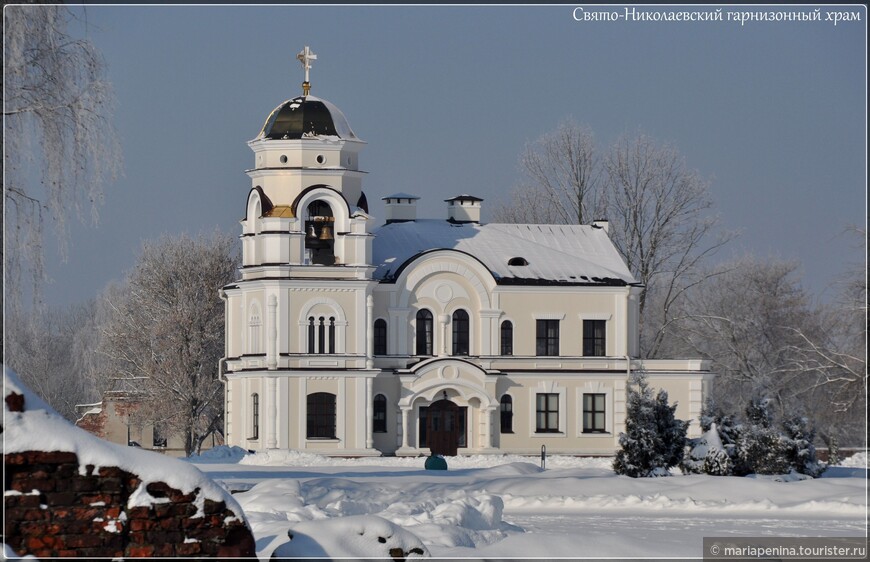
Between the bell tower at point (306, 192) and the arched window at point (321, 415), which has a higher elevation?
the bell tower at point (306, 192)

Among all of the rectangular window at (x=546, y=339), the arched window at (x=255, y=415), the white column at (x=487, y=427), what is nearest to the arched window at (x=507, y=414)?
the white column at (x=487, y=427)

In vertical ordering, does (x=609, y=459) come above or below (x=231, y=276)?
below

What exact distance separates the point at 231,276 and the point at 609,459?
21.5 meters

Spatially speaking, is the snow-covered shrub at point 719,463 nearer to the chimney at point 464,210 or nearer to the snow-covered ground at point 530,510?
the snow-covered ground at point 530,510

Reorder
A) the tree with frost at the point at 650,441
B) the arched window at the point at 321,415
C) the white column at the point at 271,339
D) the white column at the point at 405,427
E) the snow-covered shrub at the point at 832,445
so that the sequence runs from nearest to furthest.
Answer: the tree with frost at the point at 650,441 → the arched window at the point at 321,415 → the white column at the point at 271,339 → the white column at the point at 405,427 → the snow-covered shrub at the point at 832,445

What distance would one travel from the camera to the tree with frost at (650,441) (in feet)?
119

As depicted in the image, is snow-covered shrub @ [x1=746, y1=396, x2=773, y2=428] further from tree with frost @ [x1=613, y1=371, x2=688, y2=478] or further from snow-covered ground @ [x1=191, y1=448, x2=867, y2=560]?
snow-covered ground @ [x1=191, y1=448, x2=867, y2=560]

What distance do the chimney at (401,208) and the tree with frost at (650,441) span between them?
2013 cm

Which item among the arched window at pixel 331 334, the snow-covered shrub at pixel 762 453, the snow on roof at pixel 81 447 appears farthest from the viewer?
the arched window at pixel 331 334

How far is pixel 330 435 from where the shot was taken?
4972cm

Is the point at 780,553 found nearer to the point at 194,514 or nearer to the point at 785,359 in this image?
the point at 194,514

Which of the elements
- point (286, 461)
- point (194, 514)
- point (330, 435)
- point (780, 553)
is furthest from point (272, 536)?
point (330, 435)

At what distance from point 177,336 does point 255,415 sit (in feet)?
41.4

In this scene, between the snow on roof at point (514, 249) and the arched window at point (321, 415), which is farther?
the snow on roof at point (514, 249)
